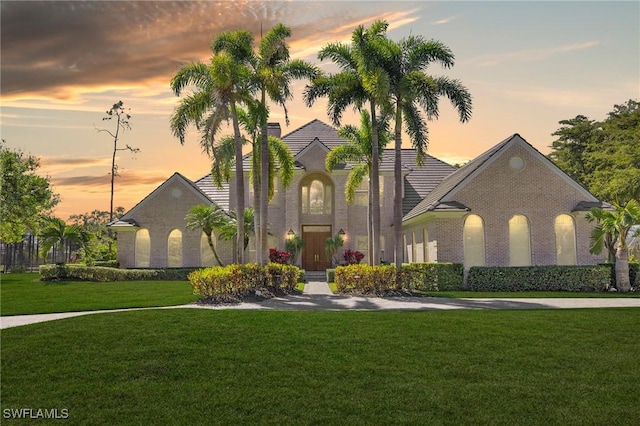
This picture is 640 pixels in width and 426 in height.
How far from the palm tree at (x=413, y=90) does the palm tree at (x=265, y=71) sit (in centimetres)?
438

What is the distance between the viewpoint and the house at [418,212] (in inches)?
1130

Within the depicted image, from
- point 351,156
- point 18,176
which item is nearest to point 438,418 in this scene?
point 351,156

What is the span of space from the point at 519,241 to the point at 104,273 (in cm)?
2406

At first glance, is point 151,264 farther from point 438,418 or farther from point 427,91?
point 438,418

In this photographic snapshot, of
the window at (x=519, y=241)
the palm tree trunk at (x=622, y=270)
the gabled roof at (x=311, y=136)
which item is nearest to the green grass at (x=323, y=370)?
the palm tree trunk at (x=622, y=270)

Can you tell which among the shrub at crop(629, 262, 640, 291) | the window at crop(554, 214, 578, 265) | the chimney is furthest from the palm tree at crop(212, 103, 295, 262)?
the shrub at crop(629, 262, 640, 291)

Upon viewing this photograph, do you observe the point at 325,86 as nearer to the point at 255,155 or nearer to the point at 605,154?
the point at 255,155

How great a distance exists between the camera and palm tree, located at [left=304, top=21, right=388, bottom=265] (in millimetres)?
24422

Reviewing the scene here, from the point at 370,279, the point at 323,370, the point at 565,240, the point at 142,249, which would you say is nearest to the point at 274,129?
the point at 142,249

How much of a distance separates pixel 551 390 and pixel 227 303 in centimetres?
1237

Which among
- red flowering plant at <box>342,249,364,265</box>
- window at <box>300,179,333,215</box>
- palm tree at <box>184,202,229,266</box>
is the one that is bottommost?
red flowering plant at <box>342,249,364,265</box>

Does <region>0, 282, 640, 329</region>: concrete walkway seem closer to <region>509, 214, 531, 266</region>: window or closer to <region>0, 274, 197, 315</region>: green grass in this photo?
<region>0, 274, 197, 315</region>: green grass

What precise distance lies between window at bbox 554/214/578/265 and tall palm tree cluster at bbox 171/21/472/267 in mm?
8673

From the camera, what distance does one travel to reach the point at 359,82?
2650 centimetres
